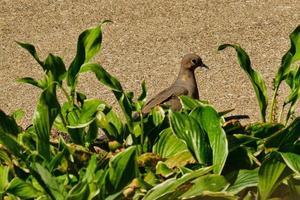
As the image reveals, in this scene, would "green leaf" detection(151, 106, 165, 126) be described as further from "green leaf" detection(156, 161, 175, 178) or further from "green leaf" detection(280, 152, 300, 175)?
"green leaf" detection(280, 152, 300, 175)

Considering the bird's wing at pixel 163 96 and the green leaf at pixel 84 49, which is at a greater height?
the green leaf at pixel 84 49

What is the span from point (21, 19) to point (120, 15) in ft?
3.21

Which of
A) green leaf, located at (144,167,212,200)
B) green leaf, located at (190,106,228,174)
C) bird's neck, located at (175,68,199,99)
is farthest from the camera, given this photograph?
bird's neck, located at (175,68,199,99)

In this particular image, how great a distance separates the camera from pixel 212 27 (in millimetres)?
8492

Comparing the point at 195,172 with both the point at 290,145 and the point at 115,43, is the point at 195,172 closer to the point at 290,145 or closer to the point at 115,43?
the point at 290,145

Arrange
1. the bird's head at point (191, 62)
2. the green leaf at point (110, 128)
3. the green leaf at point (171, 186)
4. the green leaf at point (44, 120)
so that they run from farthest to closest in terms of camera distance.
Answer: the bird's head at point (191, 62)
the green leaf at point (110, 128)
the green leaf at point (44, 120)
the green leaf at point (171, 186)

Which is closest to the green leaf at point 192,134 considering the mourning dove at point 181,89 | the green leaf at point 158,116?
the green leaf at point 158,116

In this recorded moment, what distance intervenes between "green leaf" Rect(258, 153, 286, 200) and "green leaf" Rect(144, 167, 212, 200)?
10.6 inches

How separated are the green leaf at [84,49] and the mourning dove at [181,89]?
1523 millimetres

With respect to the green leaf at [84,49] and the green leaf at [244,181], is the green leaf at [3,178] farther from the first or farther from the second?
the green leaf at [244,181]

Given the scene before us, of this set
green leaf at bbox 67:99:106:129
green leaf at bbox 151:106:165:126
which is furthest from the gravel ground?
green leaf at bbox 67:99:106:129

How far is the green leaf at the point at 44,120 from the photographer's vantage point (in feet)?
13.5

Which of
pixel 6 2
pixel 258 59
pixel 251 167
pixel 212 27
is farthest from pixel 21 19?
pixel 251 167

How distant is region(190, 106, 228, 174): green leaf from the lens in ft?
13.1
